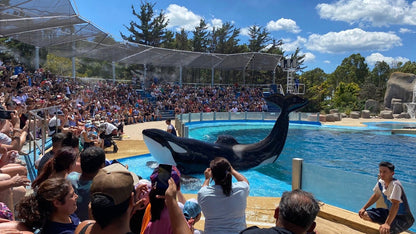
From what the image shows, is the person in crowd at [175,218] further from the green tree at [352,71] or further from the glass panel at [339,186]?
the green tree at [352,71]

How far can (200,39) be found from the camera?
4481 centimetres

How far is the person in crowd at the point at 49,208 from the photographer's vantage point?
184cm

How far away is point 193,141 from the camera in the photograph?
737 cm

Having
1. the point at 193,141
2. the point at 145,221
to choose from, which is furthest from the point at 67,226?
the point at 193,141

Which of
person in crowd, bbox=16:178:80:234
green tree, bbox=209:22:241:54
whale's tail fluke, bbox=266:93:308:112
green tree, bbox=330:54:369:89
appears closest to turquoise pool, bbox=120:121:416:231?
whale's tail fluke, bbox=266:93:308:112

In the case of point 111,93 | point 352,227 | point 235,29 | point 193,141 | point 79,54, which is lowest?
point 352,227

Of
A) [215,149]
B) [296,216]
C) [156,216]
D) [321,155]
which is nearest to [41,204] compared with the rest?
[156,216]

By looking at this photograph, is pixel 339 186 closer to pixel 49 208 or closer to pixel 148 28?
pixel 49 208

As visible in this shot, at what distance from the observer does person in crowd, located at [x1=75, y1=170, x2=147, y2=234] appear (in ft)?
5.40

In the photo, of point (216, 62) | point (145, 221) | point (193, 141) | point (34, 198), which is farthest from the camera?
point (216, 62)

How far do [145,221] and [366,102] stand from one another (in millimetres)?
39886

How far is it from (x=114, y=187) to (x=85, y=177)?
1192mm

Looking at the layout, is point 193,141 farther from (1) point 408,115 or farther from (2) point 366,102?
(2) point 366,102

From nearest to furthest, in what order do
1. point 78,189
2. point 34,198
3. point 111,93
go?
point 34,198
point 78,189
point 111,93
